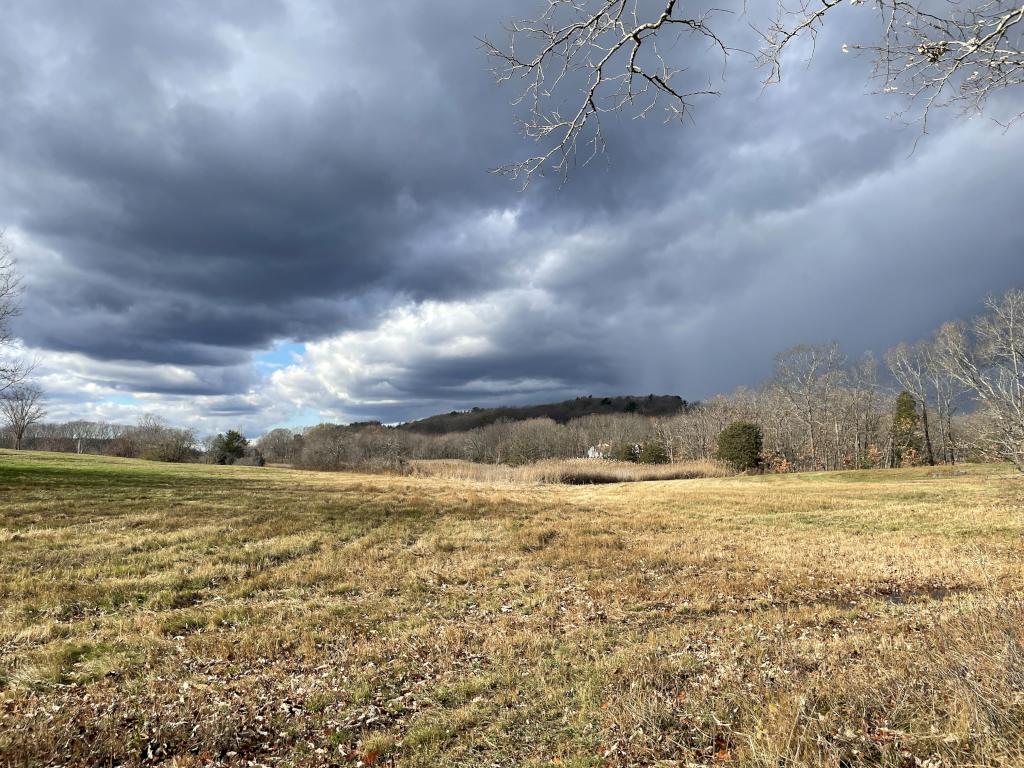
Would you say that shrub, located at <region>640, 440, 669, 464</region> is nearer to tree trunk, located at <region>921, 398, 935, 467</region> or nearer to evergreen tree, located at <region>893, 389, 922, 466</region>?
evergreen tree, located at <region>893, 389, 922, 466</region>

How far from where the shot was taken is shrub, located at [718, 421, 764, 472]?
60.3m

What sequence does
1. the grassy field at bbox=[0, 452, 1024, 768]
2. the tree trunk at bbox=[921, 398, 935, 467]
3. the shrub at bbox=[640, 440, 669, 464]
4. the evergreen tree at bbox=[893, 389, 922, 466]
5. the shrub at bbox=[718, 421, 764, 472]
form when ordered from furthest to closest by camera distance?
the shrub at bbox=[640, 440, 669, 464] < the evergreen tree at bbox=[893, 389, 922, 466] < the tree trunk at bbox=[921, 398, 935, 467] < the shrub at bbox=[718, 421, 764, 472] < the grassy field at bbox=[0, 452, 1024, 768]

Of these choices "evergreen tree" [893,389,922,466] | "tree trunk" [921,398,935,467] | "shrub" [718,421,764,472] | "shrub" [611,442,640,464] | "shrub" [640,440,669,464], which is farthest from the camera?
"shrub" [611,442,640,464]

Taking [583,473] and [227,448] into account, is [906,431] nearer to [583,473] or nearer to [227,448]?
[583,473]

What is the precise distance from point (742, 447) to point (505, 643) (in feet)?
193

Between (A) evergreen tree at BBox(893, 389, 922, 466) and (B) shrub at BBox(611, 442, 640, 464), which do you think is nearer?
(A) evergreen tree at BBox(893, 389, 922, 466)

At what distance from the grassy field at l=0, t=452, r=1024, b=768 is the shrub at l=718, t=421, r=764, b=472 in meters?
41.5

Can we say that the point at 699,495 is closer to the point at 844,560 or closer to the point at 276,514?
the point at 844,560

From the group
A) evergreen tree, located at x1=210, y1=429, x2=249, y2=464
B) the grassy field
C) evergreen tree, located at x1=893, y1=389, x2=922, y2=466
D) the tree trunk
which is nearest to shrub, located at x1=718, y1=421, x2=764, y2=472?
evergreen tree, located at x1=893, y1=389, x2=922, y2=466

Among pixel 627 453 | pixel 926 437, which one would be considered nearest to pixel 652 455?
pixel 627 453

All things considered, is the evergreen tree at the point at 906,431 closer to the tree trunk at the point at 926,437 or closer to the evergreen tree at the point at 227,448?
the tree trunk at the point at 926,437

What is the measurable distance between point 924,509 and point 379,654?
2572 centimetres

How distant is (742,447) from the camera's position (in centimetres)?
6038

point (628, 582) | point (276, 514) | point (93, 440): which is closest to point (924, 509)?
point (628, 582)
